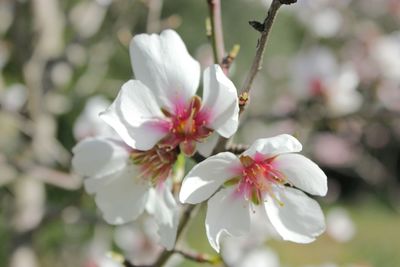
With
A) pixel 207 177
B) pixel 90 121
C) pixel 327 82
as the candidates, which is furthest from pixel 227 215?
pixel 327 82

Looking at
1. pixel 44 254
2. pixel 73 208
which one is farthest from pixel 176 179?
pixel 44 254

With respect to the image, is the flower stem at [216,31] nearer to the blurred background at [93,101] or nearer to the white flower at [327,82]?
the blurred background at [93,101]

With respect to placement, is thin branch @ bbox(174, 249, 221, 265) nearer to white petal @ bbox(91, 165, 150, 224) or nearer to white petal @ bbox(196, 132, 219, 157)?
white petal @ bbox(91, 165, 150, 224)

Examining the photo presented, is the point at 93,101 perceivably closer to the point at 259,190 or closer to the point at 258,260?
the point at 258,260

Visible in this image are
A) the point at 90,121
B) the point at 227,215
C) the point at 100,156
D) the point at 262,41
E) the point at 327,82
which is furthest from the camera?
the point at 327,82

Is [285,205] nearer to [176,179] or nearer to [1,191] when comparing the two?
[176,179]

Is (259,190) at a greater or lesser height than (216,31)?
lesser
